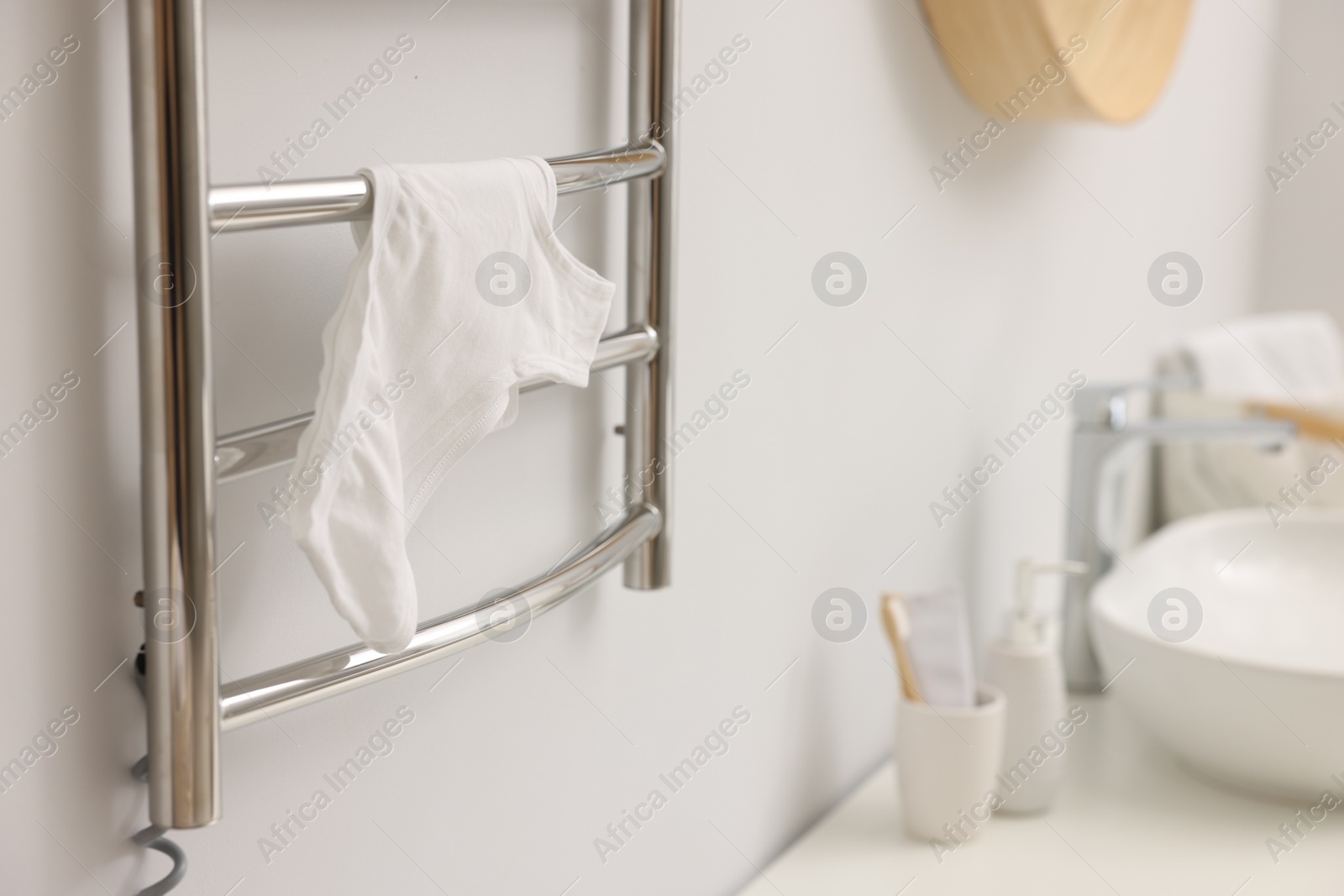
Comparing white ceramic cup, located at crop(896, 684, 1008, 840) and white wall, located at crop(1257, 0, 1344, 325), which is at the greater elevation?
white wall, located at crop(1257, 0, 1344, 325)

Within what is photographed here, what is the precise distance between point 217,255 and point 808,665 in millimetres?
618

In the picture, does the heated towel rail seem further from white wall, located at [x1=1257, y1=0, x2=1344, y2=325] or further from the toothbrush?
white wall, located at [x1=1257, y1=0, x2=1344, y2=325]

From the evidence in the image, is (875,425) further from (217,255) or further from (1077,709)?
(217,255)

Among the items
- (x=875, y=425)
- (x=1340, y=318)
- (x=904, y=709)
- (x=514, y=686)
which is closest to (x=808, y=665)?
(x=904, y=709)

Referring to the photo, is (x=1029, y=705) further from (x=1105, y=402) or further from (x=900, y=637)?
A: (x=1105, y=402)

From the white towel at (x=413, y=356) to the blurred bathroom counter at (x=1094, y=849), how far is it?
53 cm

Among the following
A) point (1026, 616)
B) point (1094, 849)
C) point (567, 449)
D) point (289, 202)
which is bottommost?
point (1094, 849)

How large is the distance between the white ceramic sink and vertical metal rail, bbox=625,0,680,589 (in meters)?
0.51

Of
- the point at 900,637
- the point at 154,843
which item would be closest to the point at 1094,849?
the point at 900,637

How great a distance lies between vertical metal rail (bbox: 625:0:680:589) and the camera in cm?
65

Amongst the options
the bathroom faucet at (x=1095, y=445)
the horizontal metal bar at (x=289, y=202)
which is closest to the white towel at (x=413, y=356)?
the horizontal metal bar at (x=289, y=202)

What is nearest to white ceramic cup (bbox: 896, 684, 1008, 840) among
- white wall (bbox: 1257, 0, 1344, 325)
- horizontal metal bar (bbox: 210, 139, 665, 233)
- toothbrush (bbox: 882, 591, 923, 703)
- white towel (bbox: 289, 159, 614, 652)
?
toothbrush (bbox: 882, 591, 923, 703)

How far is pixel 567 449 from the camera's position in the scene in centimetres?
68

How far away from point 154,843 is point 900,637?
0.62 meters
